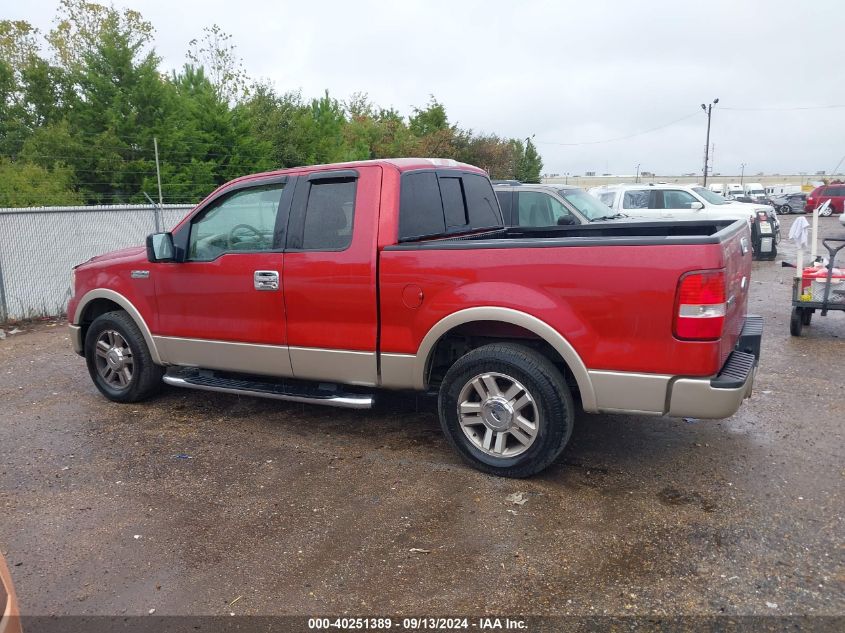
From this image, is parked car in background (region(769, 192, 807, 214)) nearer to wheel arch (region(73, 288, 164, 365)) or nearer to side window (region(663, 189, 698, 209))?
side window (region(663, 189, 698, 209))

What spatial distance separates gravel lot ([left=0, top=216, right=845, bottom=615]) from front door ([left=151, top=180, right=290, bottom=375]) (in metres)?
0.62

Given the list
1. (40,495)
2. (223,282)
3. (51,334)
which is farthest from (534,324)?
(51,334)

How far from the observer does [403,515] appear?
13.1 ft

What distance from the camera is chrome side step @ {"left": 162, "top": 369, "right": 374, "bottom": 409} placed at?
16.0 feet

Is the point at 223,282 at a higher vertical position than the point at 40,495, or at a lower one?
higher

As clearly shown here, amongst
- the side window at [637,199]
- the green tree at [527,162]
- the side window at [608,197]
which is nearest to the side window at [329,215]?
the side window at [637,199]

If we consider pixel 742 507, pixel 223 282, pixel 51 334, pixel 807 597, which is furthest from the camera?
pixel 51 334

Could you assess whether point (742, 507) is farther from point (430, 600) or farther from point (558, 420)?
point (430, 600)

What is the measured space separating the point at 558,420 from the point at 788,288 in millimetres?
9849

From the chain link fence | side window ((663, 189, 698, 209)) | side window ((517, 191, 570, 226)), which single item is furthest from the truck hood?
side window ((663, 189, 698, 209))

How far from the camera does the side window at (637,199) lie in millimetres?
15477

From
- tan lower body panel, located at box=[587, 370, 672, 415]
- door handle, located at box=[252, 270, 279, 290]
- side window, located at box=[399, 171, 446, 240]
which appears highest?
side window, located at box=[399, 171, 446, 240]

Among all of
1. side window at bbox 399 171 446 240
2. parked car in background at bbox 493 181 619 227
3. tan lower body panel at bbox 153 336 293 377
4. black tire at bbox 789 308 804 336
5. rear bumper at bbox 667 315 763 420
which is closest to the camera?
rear bumper at bbox 667 315 763 420

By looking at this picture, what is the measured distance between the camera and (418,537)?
374 cm
